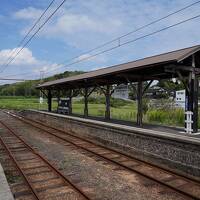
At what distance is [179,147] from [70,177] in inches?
123

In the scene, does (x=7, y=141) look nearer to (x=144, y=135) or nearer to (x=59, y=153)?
(x=59, y=153)

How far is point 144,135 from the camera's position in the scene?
1069cm

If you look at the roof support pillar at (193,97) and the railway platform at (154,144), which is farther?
the roof support pillar at (193,97)

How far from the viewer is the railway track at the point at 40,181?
267 inches

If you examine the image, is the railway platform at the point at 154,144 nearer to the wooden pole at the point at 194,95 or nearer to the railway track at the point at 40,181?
the wooden pole at the point at 194,95

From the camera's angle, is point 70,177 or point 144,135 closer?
point 70,177

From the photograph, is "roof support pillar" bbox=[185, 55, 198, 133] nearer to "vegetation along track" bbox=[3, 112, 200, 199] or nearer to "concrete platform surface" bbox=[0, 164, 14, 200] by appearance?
"vegetation along track" bbox=[3, 112, 200, 199]

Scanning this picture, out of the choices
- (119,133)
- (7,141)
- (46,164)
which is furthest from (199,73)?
(7,141)

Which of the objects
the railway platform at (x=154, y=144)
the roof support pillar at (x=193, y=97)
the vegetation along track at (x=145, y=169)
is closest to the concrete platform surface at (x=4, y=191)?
the vegetation along track at (x=145, y=169)

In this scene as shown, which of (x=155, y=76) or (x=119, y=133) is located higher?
(x=155, y=76)

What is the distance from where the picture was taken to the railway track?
6.78m

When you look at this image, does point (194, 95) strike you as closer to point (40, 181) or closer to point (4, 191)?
point (40, 181)

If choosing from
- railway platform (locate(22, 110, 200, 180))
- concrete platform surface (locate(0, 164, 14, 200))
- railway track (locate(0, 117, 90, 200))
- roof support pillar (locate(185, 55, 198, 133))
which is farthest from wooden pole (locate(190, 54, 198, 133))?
concrete platform surface (locate(0, 164, 14, 200))

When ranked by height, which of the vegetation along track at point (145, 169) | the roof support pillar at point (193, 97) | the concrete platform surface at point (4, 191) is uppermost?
the roof support pillar at point (193, 97)
